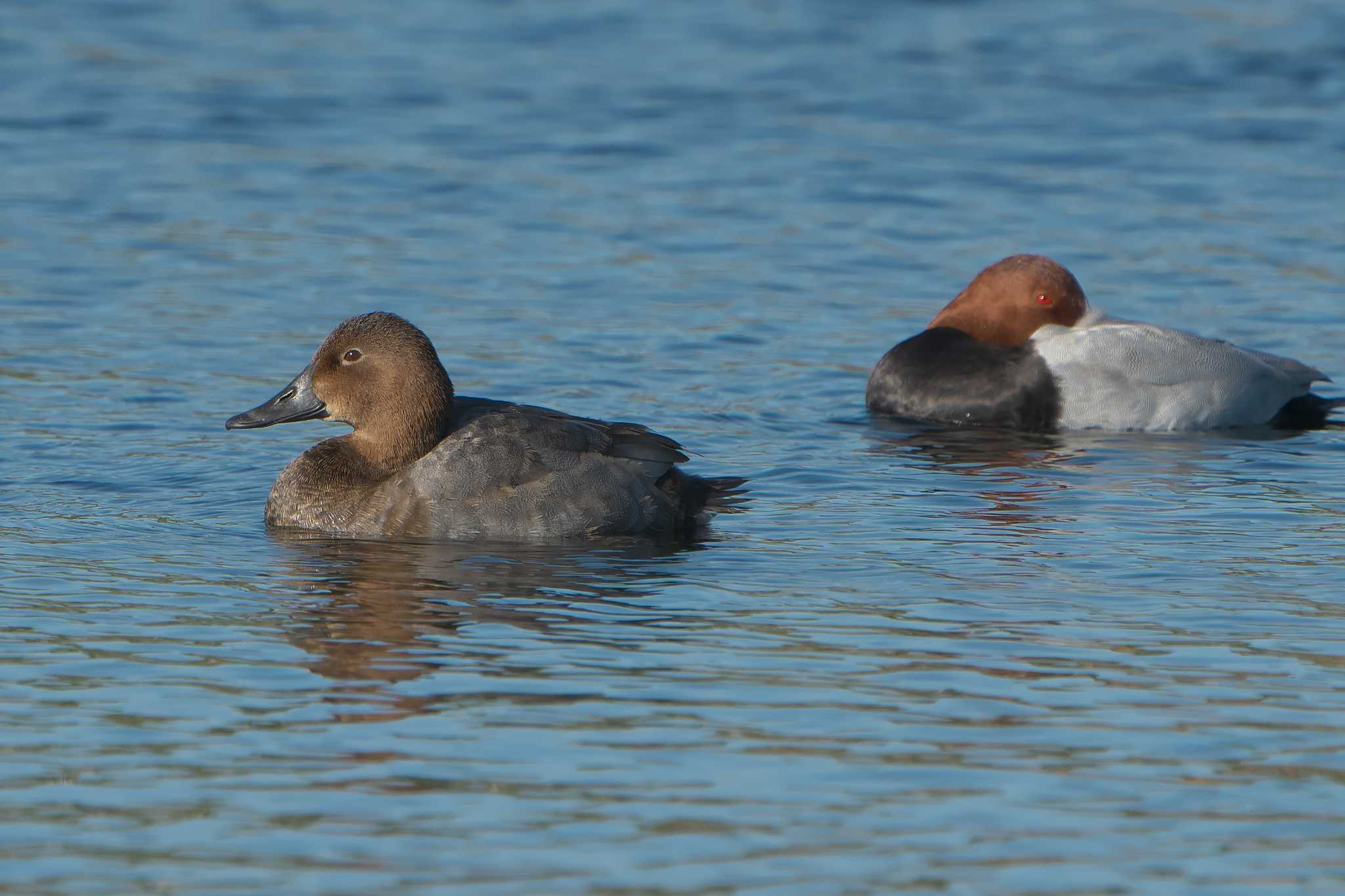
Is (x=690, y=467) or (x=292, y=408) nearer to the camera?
(x=292, y=408)

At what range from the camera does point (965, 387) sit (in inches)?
400

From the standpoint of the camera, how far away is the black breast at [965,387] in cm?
1004

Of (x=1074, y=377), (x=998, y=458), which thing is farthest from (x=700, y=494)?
(x=1074, y=377)

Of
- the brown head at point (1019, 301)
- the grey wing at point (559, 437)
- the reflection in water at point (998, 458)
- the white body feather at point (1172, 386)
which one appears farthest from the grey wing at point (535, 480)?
the brown head at point (1019, 301)

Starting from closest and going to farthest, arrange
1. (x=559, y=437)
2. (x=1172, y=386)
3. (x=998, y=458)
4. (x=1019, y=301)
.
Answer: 1. (x=559, y=437)
2. (x=998, y=458)
3. (x=1172, y=386)
4. (x=1019, y=301)

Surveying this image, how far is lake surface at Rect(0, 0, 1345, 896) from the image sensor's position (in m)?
4.78

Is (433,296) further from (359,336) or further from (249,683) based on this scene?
(249,683)

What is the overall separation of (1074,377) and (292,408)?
393 cm

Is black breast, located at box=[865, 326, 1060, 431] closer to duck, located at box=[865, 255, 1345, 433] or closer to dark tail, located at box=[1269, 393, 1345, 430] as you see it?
duck, located at box=[865, 255, 1345, 433]

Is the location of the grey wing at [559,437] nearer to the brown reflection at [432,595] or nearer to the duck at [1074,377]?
the brown reflection at [432,595]

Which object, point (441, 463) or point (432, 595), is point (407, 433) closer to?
point (441, 463)

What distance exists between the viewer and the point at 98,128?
15.7 meters

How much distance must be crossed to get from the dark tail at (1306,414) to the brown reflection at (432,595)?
12.4ft

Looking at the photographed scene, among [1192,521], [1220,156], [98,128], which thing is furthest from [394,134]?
[1192,521]
